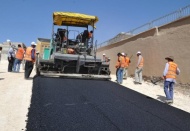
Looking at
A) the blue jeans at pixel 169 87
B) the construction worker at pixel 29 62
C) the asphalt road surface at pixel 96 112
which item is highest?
the construction worker at pixel 29 62

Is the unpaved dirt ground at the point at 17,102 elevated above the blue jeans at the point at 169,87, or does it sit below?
below

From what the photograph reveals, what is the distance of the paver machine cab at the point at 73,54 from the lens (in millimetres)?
10844

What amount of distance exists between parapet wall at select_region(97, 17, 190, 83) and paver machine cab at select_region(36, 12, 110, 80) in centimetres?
226

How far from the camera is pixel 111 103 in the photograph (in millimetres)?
6863

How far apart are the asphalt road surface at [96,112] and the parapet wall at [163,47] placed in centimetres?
299

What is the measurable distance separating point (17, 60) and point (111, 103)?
25.7 ft

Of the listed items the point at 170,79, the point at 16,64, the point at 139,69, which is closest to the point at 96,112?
the point at 170,79

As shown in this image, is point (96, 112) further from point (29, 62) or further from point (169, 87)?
point (29, 62)

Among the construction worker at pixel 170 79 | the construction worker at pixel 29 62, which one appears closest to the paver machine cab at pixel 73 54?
the construction worker at pixel 29 62

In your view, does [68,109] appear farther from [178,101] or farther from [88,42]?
[88,42]

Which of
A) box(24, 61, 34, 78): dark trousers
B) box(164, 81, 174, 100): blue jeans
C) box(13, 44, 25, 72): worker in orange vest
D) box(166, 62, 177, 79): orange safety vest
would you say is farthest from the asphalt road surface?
box(13, 44, 25, 72): worker in orange vest

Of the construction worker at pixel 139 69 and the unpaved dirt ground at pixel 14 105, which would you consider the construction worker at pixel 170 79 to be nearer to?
the construction worker at pixel 139 69

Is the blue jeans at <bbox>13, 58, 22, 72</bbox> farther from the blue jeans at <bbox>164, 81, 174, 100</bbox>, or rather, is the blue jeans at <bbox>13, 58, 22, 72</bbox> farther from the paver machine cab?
the blue jeans at <bbox>164, 81, 174, 100</bbox>

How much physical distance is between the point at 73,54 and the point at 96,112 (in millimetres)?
5775
